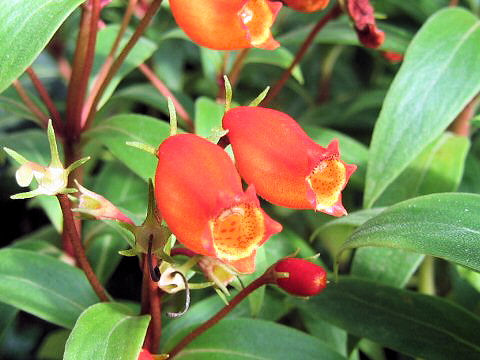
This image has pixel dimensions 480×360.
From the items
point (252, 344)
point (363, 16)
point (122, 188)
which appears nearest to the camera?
point (252, 344)

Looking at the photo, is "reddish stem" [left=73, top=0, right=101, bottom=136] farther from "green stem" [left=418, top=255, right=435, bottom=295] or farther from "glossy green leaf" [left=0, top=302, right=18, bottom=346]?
"green stem" [left=418, top=255, right=435, bottom=295]

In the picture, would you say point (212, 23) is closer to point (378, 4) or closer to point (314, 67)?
point (378, 4)

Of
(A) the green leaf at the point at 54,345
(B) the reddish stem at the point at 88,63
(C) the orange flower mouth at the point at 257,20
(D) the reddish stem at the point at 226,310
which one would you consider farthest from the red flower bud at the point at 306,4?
(A) the green leaf at the point at 54,345

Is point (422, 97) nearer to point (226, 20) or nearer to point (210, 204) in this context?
point (226, 20)

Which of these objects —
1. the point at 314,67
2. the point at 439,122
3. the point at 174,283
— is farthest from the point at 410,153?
the point at 314,67

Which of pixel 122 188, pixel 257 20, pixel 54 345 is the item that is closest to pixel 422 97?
pixel 257 20
